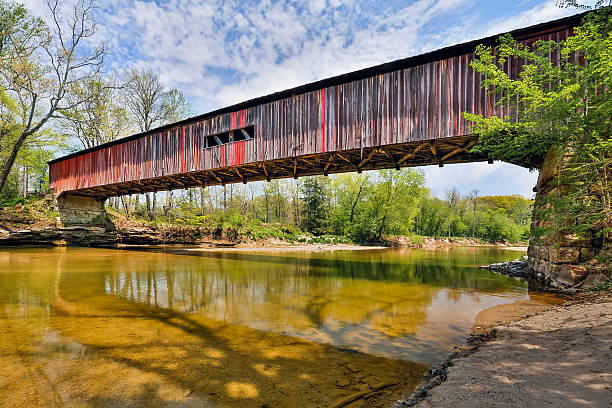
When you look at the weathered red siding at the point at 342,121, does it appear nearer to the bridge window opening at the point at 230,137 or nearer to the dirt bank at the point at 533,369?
the bridge window opening at the point at 230,137

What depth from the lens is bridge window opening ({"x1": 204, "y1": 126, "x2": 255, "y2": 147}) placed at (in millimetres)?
13047

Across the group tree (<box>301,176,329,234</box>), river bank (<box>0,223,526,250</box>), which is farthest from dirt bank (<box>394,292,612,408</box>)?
tree (<box>301,176,329,234</box>)

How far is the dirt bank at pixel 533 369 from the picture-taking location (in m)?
2.04

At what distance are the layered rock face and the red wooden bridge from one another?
95.0 inches

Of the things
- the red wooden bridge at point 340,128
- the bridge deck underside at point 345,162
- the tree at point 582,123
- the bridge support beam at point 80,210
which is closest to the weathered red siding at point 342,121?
the red wooden bridge at point 340,128

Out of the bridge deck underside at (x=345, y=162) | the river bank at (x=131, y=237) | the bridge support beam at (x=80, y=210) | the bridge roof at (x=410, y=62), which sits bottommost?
the river bank at (x=131, y=237)

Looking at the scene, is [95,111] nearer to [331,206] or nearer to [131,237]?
[131,237]

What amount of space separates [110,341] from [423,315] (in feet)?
17.0

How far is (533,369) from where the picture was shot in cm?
257

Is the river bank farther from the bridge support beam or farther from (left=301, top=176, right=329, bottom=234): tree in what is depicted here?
(left=301, top=176, right=329, bottom=234): tree

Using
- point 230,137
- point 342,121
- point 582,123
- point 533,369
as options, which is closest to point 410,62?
point 342,121

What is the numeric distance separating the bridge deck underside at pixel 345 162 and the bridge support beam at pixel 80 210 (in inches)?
272

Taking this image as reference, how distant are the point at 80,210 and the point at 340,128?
2264 cm

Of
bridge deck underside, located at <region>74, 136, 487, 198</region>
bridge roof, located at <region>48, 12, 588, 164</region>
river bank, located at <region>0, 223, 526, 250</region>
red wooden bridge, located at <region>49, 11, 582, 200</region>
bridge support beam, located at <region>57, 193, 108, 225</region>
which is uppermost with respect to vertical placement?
bridge roof, located at <region>48, 12, 588, 164</region>
